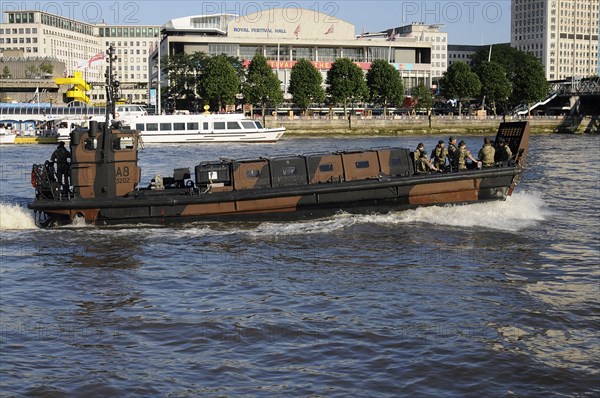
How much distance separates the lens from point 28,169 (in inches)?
2087

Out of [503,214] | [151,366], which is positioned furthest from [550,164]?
[151,366]

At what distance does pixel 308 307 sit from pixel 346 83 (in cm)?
10569

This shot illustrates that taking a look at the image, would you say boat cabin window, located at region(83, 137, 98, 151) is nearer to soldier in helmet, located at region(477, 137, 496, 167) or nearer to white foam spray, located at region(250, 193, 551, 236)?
white foam spray, located at region(250, 193, 551, 236)

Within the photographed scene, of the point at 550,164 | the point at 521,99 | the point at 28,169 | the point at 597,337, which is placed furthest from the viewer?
the point at 521,99

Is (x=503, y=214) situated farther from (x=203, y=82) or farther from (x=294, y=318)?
(x=203, y=82)

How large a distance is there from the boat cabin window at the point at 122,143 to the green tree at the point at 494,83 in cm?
10983

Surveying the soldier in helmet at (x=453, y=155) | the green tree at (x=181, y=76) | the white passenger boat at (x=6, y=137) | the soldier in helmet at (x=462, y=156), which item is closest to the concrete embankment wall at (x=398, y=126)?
the green tree at (x=181, y=76)

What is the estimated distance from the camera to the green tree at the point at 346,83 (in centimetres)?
12169

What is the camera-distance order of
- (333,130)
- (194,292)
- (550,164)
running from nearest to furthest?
(194,292) → (550,164) → (333,130)

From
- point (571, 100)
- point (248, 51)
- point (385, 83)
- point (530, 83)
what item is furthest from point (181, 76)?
point (571, 100)

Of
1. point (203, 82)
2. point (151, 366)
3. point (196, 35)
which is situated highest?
point (196, 35)

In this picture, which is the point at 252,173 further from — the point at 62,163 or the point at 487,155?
the point at 487,155

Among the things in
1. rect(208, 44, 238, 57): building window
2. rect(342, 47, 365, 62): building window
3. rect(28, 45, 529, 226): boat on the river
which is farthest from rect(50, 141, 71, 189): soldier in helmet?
rect(342, 47, 365, 62): building window

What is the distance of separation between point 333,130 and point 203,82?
1995 centimetres
